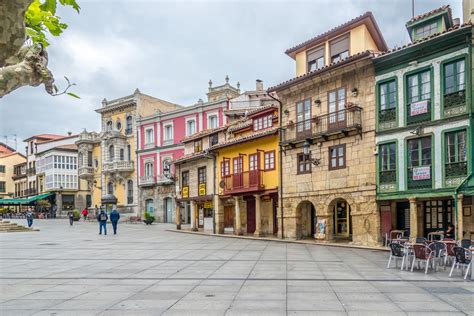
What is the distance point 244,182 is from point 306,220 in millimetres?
4586

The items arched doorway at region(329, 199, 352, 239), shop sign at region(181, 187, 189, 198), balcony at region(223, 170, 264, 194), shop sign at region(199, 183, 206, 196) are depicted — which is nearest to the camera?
arched doorway at region(329, 199, 352, 239)

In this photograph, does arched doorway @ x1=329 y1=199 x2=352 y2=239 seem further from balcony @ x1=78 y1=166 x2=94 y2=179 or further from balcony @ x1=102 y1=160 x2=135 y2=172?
balcony @ x1=78 y1=166 x2=94 y2=179

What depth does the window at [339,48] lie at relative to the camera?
2209 cm

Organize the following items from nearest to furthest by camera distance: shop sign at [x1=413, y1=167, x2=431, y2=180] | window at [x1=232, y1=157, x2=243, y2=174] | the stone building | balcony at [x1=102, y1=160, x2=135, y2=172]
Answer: shop sign at [x1=413, y1=167, x2=431, y2=180] → the stone building → window at [x1=232, y1=157, x2=243, y2=174] → balcony at [x1=102, y1=160, x2=135, y2=172]

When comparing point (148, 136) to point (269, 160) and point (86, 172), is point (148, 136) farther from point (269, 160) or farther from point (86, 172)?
point (269, 160)

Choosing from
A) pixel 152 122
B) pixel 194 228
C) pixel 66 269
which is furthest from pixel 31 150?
pixel 66 269

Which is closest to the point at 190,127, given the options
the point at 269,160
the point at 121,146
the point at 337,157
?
the point at 121,146

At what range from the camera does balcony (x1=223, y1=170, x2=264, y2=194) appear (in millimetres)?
25969

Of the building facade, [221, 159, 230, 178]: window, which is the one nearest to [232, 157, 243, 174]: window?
[221, 159, 230, 178]: window

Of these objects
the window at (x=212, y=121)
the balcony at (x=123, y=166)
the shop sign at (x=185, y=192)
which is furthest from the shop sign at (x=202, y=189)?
the balcony at (x=123, y=166)

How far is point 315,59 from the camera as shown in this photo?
77.7ft

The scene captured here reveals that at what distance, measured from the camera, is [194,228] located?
107 ft

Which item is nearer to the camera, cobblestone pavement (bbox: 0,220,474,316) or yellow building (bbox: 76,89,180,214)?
cobblestone pavement (bbox: 0,220,474,316)

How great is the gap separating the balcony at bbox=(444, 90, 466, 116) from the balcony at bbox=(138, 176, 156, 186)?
1383 inches
